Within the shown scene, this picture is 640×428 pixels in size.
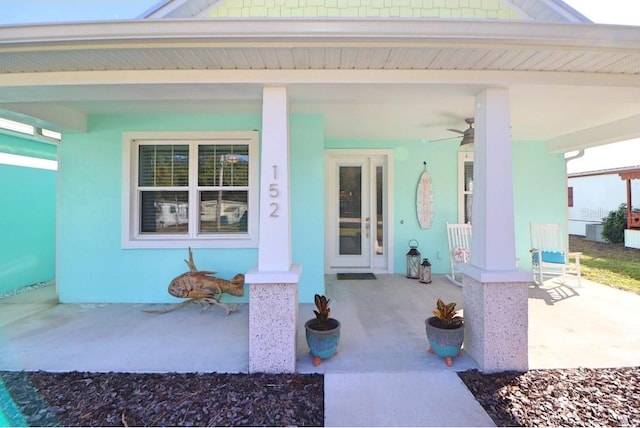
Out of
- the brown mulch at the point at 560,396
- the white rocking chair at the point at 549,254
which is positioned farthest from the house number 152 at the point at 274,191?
the white rocking chair at the point at 549,254

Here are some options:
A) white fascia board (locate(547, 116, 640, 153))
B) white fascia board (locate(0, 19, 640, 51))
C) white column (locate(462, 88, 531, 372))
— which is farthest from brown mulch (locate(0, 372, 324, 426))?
white fascia board (locate(547, 116, 640, 153))

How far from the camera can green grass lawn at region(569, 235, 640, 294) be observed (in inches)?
220

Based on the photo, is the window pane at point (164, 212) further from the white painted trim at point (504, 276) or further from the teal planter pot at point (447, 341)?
the white painted trim at point (504, 276)

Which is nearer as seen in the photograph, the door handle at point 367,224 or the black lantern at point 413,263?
the black lantern at point 413,263

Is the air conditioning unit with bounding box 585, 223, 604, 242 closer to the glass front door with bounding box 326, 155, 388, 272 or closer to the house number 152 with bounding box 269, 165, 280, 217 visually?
the glass front door with bounding box 326, 155, 388, 272

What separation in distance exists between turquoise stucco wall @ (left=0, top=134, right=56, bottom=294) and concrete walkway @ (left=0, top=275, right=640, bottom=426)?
2.88 feet

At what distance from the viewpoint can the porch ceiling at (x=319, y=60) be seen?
217cm

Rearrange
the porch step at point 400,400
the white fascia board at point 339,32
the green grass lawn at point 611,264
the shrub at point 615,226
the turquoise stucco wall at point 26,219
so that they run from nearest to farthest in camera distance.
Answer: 1. the porch step at point 400,400
2. the white fascia board at point 339,32
3. the turquoise stucco wall at point 26,219
4. the green grass lawn at point 611,264
5. the shrub at point 615,226

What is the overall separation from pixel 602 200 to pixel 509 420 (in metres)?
15.6

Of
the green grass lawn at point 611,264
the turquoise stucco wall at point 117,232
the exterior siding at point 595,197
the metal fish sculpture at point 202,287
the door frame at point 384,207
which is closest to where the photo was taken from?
the metal fish sculpture at point 202,287

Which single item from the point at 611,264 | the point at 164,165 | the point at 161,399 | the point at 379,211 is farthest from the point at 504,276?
the point at 611,264

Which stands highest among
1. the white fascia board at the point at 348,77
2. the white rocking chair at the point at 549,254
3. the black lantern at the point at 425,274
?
the white fascia board at the point at 348,77

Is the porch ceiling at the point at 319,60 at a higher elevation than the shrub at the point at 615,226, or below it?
higher

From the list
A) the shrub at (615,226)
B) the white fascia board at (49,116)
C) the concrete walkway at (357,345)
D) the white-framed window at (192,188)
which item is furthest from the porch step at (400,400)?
the shrub at (615,226)
